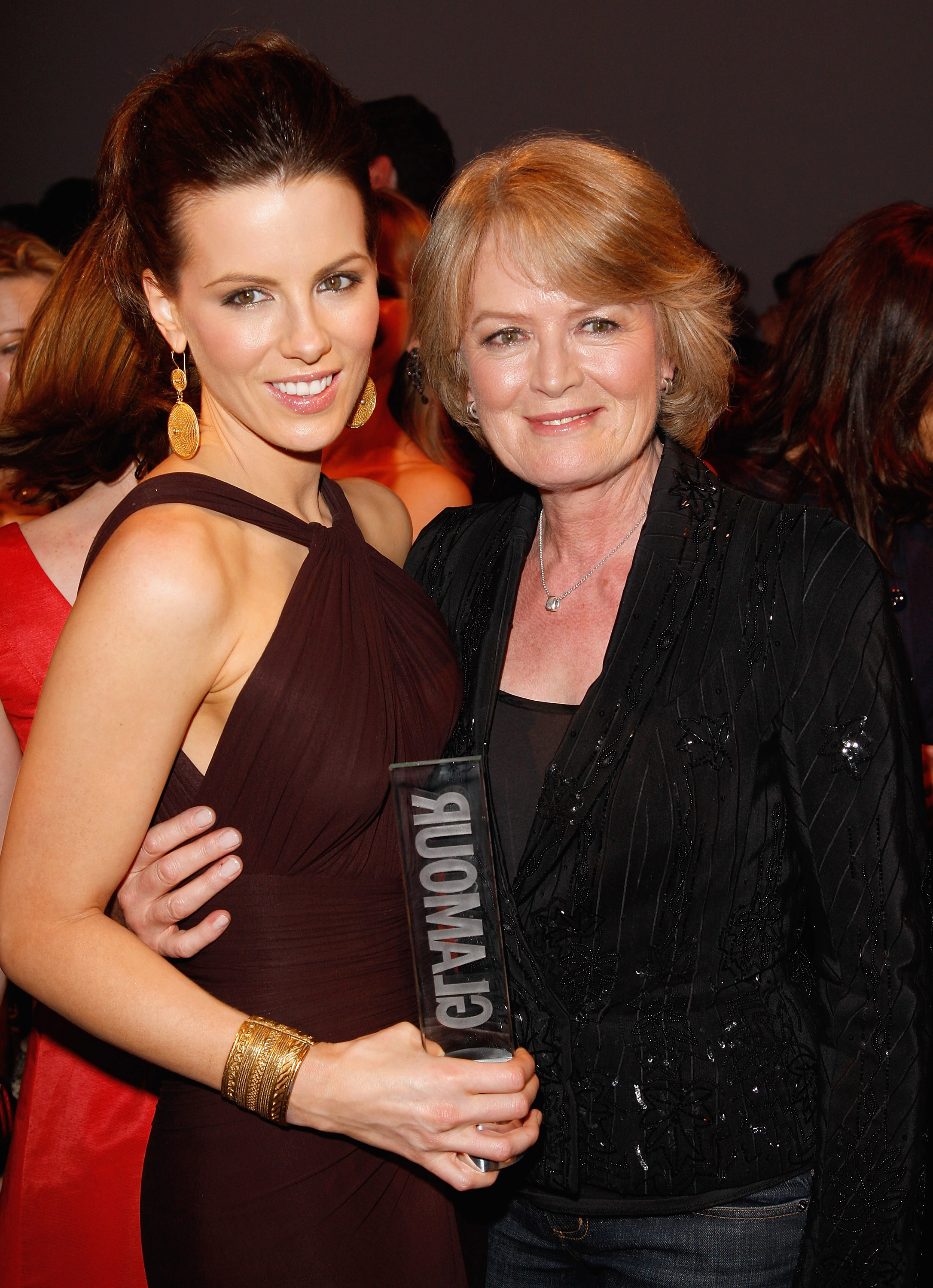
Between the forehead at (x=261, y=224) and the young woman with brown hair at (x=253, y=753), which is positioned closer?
the young woman with brown hair at (x=253, y=753)

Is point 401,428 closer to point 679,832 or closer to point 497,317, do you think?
point 497,317

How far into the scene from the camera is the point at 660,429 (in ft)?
6.11

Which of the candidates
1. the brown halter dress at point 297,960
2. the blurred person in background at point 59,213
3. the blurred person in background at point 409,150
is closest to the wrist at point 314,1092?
the brown halter dress at point 297,960

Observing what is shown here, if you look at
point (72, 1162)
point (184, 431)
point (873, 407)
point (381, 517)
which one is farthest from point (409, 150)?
point (72, 1162)

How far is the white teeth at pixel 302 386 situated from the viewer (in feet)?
4.98

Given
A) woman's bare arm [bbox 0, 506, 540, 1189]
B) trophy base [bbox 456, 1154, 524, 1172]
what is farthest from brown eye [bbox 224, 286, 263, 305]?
trophy base [bbox 456, 1154, 524, 1172]

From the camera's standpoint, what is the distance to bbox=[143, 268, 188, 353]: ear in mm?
1544

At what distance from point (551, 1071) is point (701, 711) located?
53 cm

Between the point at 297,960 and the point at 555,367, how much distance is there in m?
0.90

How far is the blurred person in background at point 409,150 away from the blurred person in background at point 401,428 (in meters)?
1.29

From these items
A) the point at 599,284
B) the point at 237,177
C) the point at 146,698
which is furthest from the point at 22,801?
the point at 599,284

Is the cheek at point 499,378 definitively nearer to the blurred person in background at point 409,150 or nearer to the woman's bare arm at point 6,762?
the woman's bare arm at point 6,762

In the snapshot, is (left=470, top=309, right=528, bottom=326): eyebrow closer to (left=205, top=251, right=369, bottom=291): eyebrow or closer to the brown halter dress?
(left=205, top=251, right=369, bottom=291): eyebrow

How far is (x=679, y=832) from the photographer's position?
1.48 metres
